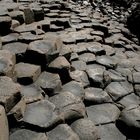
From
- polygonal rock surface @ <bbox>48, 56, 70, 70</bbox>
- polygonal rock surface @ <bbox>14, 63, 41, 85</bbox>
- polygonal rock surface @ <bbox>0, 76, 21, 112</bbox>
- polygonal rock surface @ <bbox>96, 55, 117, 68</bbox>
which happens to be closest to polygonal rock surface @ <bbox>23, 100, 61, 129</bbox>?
polygonal rock surface @ <bbox>0, 76, 21, 112</bbox>

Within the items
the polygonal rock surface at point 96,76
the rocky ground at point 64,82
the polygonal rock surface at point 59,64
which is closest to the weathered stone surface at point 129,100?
the rocky ground at point 64,82

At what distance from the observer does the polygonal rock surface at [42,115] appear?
6.03 ft

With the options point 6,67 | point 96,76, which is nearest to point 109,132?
point 96,76

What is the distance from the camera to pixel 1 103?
1770mm

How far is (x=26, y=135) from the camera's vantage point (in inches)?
69.9

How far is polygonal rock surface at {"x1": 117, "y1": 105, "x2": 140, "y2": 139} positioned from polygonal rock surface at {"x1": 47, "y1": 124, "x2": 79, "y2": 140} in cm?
51

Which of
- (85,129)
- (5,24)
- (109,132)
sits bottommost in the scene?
(109,132)

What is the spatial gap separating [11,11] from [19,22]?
245 mm

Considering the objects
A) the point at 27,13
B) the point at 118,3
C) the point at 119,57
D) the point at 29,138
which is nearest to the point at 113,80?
the point at 119,57

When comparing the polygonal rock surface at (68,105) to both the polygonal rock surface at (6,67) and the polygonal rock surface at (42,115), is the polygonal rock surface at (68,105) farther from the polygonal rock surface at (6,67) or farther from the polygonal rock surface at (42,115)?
the polygonal rock surface at (6,67)

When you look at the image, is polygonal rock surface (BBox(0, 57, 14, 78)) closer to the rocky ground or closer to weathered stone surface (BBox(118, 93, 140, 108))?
the rocky ground

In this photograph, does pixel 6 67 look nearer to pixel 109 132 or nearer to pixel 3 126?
pixel 3 126

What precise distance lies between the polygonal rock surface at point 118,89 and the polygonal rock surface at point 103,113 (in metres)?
0.18

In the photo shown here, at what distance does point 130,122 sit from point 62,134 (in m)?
0.63
